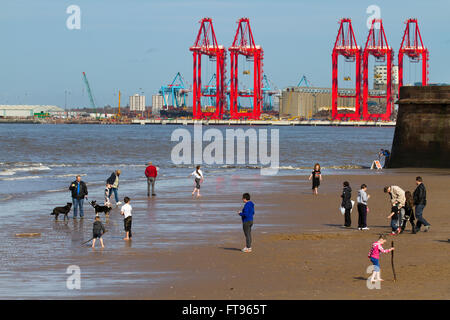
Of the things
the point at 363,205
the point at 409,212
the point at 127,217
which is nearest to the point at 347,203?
the point at 363,205

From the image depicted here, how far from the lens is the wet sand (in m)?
11.6

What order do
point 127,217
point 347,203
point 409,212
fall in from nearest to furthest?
point 127,217, point 409,212, point 347,203

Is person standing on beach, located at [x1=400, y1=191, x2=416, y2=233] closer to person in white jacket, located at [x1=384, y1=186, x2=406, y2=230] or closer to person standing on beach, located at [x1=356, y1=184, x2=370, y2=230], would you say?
person in white jacket, located at [x1=384, y1=186, x2=406, y2=230]

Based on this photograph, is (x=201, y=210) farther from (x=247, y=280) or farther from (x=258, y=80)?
(x=258, y=80)

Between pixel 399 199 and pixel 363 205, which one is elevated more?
pixel 399 199

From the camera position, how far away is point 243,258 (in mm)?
14469

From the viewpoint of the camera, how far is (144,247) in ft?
51.8

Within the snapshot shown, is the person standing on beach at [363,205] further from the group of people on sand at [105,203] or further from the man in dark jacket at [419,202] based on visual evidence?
the group of people on sand at [105,203]

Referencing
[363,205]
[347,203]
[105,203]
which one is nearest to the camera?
[363,205]

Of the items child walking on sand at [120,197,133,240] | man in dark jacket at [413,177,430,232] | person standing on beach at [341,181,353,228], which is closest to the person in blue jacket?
child walking on sand at [120,197,133,240]

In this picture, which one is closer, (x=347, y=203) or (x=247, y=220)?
(x=247, y=220)

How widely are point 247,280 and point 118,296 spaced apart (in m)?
2.35

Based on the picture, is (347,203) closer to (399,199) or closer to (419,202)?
(399,199)

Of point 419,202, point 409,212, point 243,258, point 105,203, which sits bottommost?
point 243,258
